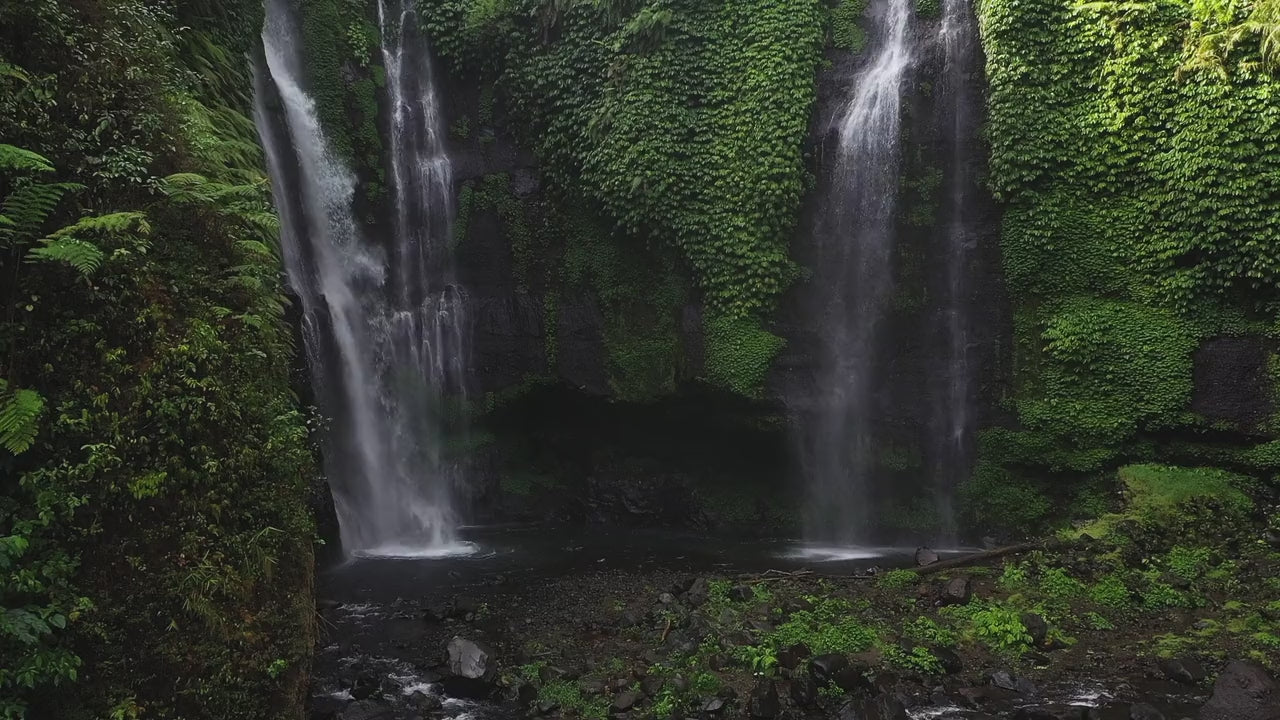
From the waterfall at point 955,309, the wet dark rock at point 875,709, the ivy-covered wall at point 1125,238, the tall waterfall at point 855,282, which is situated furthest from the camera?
the tall waterfall at point 855,282

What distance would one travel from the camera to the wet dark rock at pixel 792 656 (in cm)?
779

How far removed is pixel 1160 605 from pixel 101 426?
10849 mm

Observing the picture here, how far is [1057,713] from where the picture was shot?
695 centimetres

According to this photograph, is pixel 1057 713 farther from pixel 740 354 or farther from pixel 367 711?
pixel 740 354

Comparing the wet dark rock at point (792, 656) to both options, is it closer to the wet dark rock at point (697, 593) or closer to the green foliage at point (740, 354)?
the wet dark rock at point (697, 593)

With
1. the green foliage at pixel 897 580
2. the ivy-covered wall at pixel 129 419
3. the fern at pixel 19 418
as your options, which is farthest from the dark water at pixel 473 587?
the fern at pixel 19 418

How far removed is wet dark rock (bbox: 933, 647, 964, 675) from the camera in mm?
7832

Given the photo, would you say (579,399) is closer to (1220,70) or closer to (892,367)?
(892,367)

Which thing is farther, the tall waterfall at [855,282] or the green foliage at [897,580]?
the tall waterfall at [855,282]

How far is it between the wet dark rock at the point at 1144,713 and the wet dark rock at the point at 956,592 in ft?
8.42

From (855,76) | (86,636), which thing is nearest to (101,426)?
(86,636)

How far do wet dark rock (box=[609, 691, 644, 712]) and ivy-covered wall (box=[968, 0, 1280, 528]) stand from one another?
8.82 metres

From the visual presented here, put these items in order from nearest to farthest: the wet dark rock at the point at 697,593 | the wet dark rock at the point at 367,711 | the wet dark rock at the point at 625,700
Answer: the wet dark rock at the point at 367,711, the wet dark rock at the point at 625,700, the wet dark rock at the point at 697,593

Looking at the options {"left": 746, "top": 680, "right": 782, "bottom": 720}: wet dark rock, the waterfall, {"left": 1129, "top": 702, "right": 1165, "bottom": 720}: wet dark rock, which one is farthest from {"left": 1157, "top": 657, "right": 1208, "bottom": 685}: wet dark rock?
the waterfall
